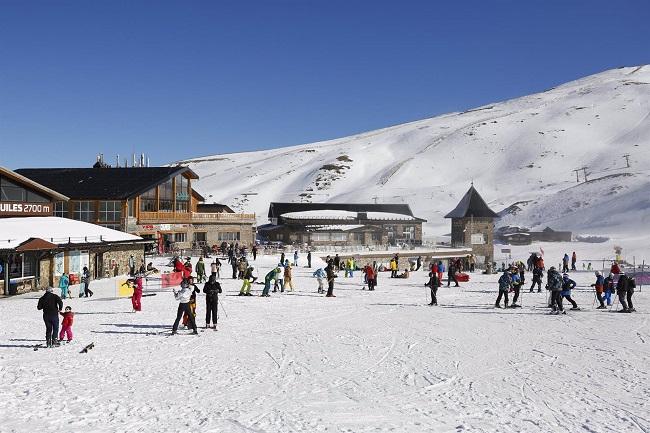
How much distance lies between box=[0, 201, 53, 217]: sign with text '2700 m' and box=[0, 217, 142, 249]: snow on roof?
15.7 inches

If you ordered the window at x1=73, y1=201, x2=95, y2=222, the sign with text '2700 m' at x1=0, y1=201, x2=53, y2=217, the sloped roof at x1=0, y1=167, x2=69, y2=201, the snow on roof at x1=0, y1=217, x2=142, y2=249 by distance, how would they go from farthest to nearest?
the window at x1=73, y1=201, x2=95, y2=222, the sign with text '2700 m' at x1=0, y1=201, x2=53, y2=217, the sloped roof at x1=0, y1=167, x2=69, y2=201, the snow on roof at x1=0, y1=217, x2=142, y2=249

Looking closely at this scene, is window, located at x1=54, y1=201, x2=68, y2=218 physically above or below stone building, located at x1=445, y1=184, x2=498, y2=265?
above

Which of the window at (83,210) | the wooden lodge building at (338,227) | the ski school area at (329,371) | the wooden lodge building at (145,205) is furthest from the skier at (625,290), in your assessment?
the wooden lodge building at (338,227)

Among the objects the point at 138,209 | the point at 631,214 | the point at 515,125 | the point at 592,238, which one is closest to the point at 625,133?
the point at 515,125

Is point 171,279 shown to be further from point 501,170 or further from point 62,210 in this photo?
point 501,170

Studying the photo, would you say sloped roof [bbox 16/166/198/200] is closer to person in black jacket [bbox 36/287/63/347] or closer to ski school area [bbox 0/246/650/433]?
ski school area [bbox 0/246/650/433]

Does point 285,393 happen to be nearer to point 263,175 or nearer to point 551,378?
point 551,378

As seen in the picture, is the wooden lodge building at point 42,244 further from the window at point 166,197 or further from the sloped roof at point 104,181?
the window at point 166,197

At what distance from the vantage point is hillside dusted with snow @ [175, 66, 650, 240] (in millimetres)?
96438

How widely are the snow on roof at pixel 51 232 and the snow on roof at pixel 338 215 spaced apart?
30.3 m

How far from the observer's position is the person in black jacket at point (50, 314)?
42.4 ft

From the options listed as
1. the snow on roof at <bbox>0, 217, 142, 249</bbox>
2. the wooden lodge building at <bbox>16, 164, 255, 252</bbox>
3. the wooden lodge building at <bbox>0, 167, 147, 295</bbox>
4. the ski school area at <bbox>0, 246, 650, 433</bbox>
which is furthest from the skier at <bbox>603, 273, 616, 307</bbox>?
the wooden lodge building at <bbox>16, 164, 255, 252</bbox>

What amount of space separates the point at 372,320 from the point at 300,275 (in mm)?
13805

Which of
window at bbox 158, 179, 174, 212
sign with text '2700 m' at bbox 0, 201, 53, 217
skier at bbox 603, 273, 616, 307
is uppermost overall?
window at bbox 158, 179, 174, 212
